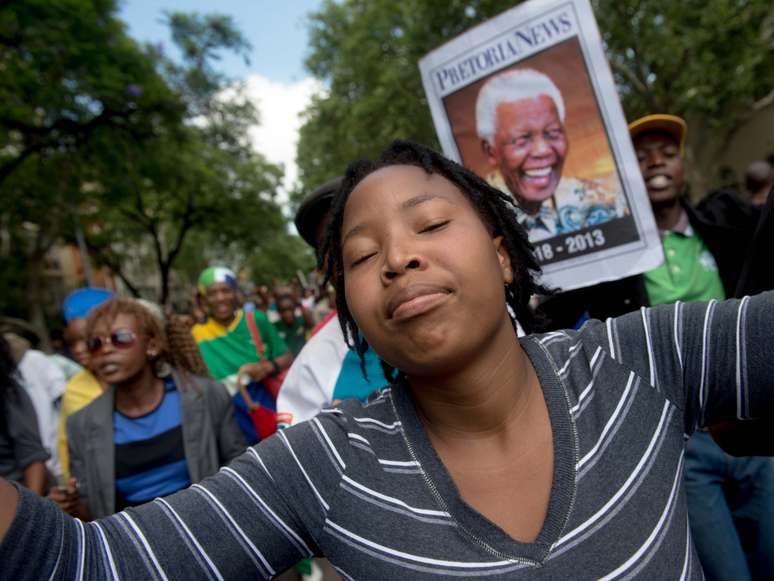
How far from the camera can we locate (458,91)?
252 cm

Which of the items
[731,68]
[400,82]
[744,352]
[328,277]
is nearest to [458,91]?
[328,277]

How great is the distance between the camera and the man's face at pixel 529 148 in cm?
237

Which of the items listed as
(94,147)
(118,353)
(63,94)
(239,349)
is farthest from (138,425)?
(94,147)

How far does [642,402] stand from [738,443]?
0.40 metres

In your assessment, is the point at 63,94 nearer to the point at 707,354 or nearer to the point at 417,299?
the point at 417,299

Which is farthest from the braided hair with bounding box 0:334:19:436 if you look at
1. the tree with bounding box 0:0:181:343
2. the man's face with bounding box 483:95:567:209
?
the tree with bounding box 0:0:181:343

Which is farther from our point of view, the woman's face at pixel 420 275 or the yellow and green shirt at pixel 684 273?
the yellow and green shirt at pixel 684 273

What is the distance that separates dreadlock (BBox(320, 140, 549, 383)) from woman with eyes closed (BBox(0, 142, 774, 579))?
4.8 inches

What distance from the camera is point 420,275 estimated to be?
1127 mm

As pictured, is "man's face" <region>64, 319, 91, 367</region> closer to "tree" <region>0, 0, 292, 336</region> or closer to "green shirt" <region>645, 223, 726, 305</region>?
"green shirt" <region>645, 223, 726, 305</region>

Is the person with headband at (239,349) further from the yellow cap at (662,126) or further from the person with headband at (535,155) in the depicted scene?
the yellow cap at (662,126)

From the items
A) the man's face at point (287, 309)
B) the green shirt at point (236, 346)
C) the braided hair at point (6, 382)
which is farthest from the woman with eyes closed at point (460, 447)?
the man's face at point (287, 309)

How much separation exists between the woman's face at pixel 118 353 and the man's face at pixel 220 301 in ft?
6.53

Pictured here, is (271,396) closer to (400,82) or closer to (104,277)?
(400,82)
